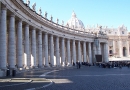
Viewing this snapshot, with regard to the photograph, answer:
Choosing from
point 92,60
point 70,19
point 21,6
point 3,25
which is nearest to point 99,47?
point 92,60

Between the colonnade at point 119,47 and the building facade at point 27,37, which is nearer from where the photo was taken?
the building facade at point 27,37

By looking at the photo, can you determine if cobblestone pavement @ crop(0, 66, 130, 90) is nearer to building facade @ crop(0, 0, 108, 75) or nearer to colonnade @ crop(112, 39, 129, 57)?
building facade @ crop(0, 0, 108, 75)

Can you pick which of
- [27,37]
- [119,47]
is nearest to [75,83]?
[27,37]

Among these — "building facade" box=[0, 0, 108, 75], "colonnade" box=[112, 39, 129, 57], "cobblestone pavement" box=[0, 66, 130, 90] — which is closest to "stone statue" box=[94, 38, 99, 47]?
"building facade" box=[0, 0, 108, 75]

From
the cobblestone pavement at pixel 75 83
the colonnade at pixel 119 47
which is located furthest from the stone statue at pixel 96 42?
the colonnade at pixel 119 47

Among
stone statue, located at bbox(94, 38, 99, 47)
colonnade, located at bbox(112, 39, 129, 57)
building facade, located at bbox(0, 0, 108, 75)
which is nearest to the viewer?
building facade, located at bbox(0, 0, 108, 75)

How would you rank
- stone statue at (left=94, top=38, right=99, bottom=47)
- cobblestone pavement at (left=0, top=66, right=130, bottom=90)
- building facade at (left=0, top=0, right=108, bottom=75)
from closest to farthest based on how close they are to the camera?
1. cobblestone pavement at (left=0, top=66, right=130, bottom=90)
2. building facade at (left=0, top=0, right=108, bottom=75)
3. stone statue at (left=94, top=38, right=99, bottom=47)

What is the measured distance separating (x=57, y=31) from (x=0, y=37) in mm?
34577

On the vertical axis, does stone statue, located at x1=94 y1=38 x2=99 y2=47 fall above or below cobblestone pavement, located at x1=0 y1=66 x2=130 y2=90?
above

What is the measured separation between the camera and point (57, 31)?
62.6m

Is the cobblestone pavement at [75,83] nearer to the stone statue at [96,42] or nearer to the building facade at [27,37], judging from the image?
the building facade at [27,37]

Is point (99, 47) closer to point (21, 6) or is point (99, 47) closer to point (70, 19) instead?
point (21, 6)

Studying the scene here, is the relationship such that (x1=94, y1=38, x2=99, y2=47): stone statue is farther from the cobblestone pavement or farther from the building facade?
the cobblestone pavement

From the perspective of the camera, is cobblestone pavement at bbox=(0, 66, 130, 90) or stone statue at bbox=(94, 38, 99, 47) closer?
cobblestone pavement at bbox=(0, 66, 130, 90)
